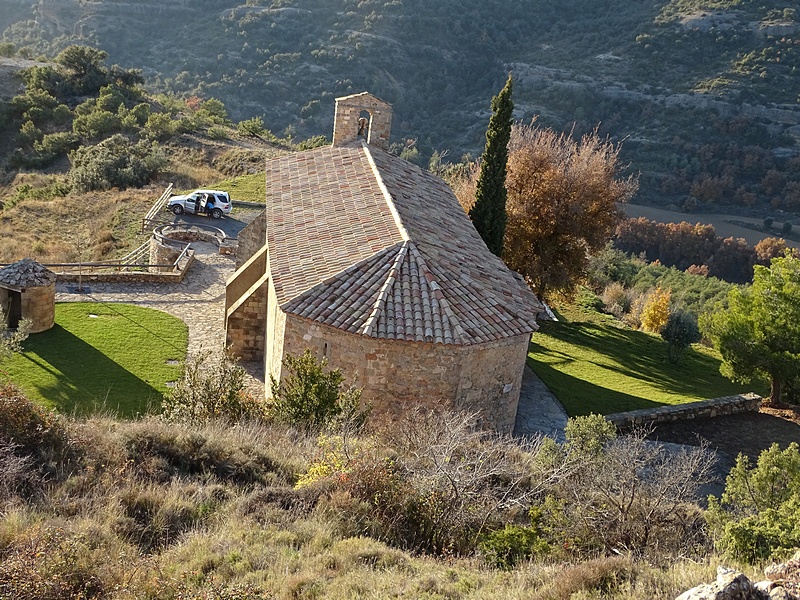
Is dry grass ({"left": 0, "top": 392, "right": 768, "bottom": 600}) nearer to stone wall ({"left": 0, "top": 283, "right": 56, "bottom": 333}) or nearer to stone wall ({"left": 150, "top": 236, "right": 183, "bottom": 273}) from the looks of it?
stone wall ({"left": 0, "top": 283, "right": 56, "bottom": 333})

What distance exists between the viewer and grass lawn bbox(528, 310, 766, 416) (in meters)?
18.4

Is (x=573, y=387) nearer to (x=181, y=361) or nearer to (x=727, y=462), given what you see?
(x=727, y=462)

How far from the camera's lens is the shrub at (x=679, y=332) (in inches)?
890

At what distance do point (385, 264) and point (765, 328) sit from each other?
34.8ft

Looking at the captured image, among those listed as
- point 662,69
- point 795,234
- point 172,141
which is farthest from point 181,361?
point 662,69

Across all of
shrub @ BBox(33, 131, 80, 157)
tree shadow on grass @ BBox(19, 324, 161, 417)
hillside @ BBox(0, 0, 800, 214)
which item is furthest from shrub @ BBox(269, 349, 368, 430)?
hillside @ BBox(0, 0, 800, 214)

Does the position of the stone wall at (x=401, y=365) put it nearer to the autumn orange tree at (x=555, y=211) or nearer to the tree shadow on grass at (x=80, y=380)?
the tree shadow on grass at (x=80, y=380)

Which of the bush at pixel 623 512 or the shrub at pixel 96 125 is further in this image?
the shrub at pixel 96 125

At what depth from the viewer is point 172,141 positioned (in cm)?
4350

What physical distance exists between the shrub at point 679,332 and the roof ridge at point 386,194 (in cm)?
1181

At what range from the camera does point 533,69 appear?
63.3 m

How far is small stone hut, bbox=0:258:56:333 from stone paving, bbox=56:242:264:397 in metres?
2.39

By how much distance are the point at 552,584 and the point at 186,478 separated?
14.8ft

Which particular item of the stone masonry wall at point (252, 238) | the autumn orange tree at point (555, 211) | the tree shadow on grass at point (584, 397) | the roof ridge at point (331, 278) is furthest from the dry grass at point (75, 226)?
the tree shadow on grass at point (584, 397)
